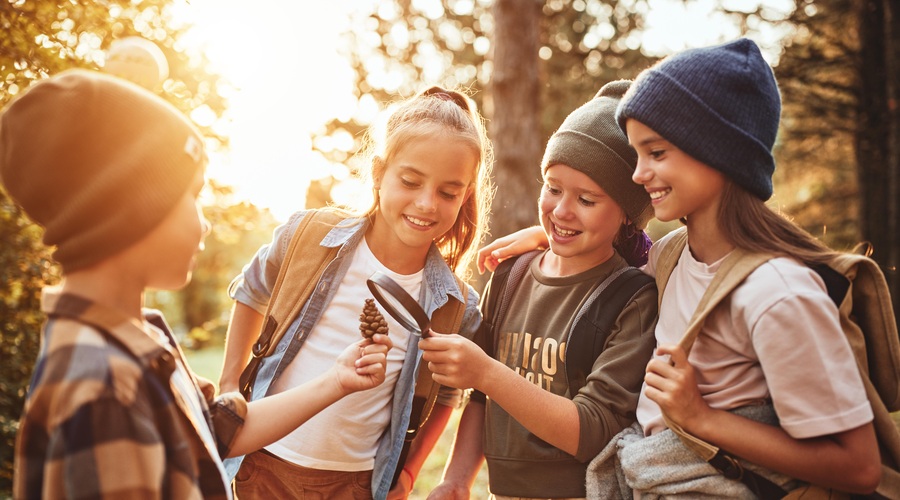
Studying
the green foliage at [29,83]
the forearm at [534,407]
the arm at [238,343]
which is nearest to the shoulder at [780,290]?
the forearm at [534,407]

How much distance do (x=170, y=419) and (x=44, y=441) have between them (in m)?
0.24

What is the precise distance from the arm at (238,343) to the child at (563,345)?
959 mm

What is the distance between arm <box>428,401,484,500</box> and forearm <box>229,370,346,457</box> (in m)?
0.76

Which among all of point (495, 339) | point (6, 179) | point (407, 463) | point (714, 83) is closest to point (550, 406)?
point (495, 339)

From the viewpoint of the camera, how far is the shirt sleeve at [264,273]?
9.34 feet

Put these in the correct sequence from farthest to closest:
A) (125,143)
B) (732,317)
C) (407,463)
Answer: (407,463)
(732,317)
(125,143)


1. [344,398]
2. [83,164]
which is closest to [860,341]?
[344,398]

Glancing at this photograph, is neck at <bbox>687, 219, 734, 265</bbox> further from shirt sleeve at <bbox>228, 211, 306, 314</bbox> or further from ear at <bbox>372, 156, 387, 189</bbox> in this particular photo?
shirt sleeve at <bbox>228, 211, 306, 314</bbox>

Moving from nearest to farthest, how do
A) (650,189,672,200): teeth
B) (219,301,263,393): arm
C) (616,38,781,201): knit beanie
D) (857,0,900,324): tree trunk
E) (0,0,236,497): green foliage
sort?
(616,38,781,201): knit beanie, (650,189,672,200): teeth, (219,301,263,393): arm, (0,0,236,497): green foliage, (857,0,900,324): tree trunk

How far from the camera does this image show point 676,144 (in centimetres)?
208

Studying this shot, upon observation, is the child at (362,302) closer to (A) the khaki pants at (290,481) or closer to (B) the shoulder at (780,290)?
(A) the khaki pants at (290,481)

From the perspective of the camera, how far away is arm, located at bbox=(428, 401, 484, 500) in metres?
2.62

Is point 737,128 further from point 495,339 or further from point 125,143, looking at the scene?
point 125,143

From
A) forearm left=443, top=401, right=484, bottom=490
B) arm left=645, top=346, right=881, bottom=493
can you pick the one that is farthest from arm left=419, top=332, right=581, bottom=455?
forearm left=443, top=401, right=484, bottom=490
